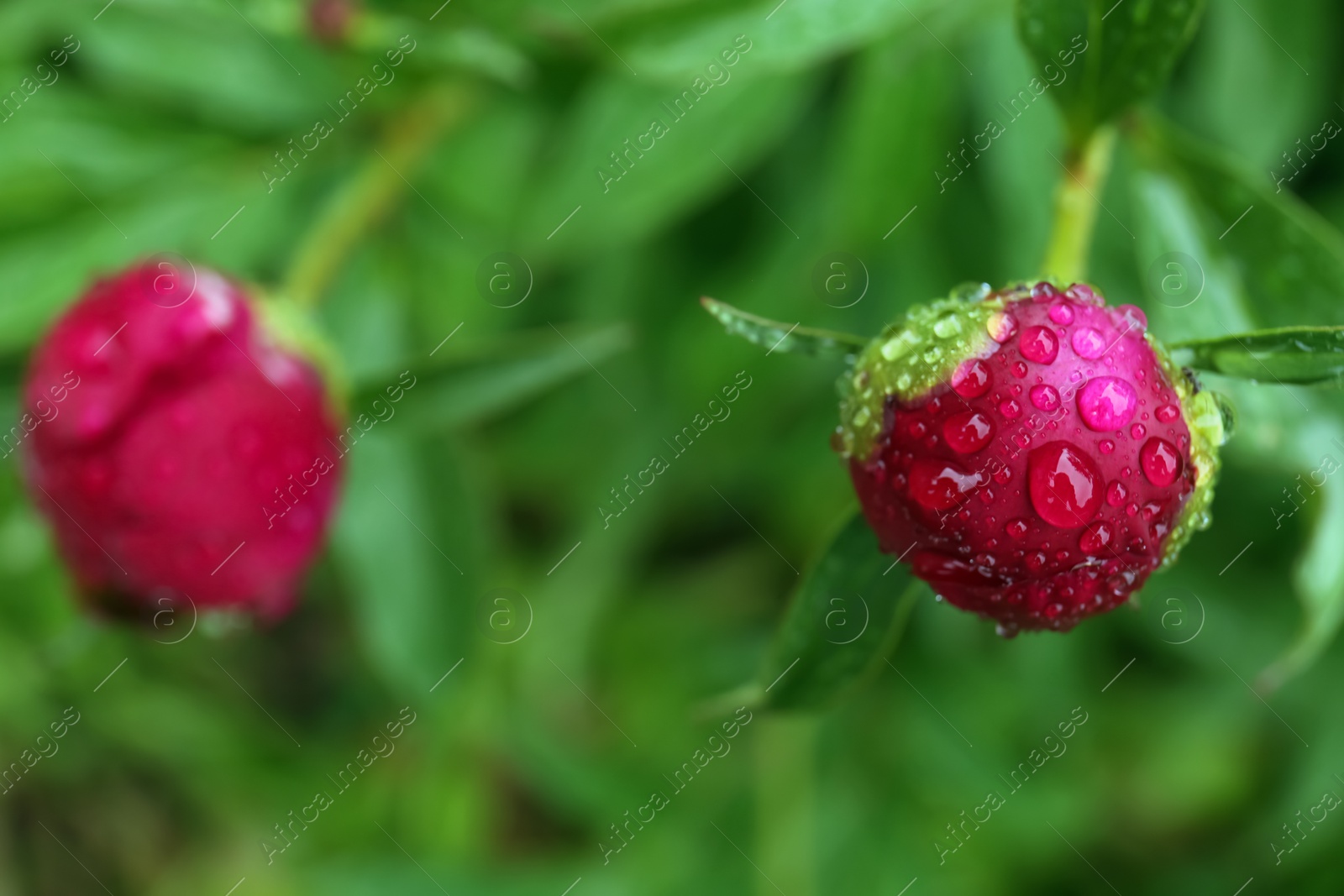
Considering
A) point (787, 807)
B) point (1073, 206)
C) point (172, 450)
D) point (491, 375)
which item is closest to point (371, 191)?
point (491, 375)

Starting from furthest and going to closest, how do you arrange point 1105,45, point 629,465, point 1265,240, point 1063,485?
point 629,465, point 1265,240, point 1105,45, point 1063,485

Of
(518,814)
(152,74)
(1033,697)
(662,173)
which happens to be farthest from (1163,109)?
(518,814)

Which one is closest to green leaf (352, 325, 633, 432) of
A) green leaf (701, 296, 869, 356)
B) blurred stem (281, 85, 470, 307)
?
blurred stem (281, 85, 470, 307)

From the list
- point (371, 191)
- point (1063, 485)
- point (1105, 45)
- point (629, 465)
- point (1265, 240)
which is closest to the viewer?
point (1063, 485)

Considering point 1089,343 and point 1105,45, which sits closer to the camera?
point 1089,343

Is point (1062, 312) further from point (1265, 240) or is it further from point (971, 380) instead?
point (1265, 240)

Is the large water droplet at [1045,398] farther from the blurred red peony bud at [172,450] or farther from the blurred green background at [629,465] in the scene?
the blurred red peony bud at [172,450]
